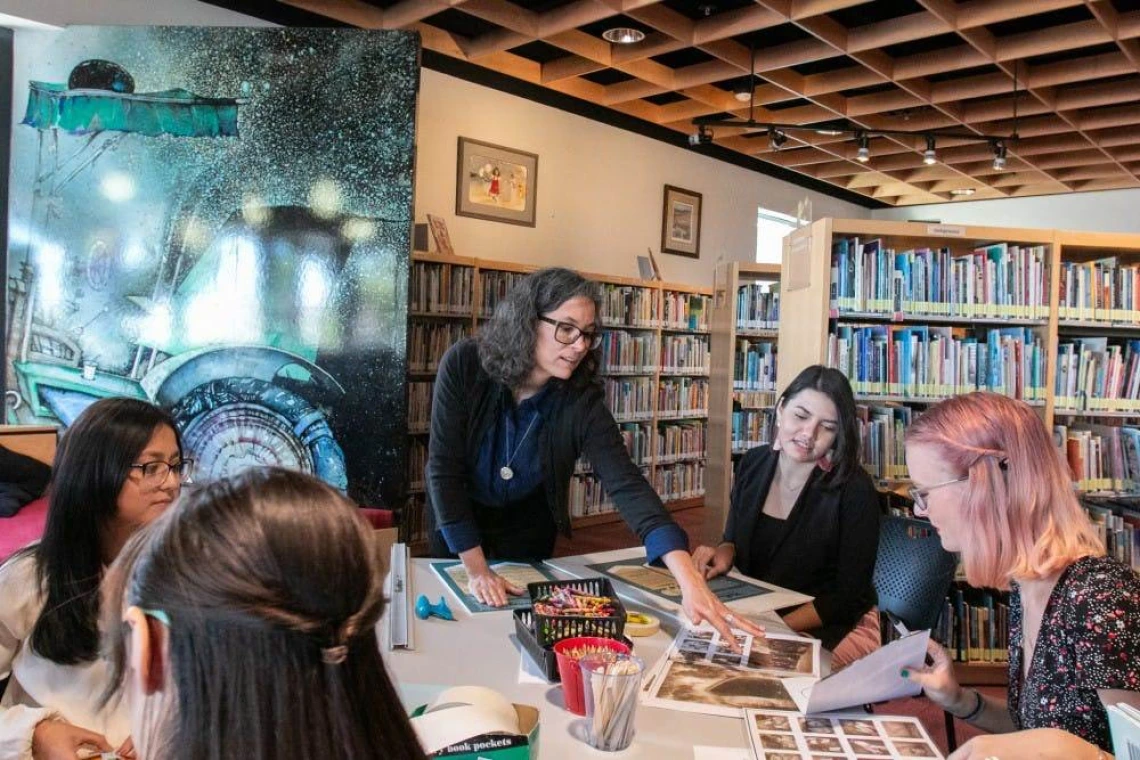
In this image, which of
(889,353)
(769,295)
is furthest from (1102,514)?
(769,295)

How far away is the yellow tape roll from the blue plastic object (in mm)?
366

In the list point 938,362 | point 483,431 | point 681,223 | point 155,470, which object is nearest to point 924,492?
point 483,431

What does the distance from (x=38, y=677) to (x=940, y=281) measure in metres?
3.49

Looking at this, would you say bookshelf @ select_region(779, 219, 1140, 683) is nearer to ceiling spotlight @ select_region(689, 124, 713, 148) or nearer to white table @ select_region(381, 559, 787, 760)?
white table @ select_region(381, 559, 787, 760)

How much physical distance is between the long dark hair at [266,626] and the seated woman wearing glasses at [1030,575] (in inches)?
36.8

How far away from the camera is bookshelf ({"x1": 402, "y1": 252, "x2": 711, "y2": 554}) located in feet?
17.7

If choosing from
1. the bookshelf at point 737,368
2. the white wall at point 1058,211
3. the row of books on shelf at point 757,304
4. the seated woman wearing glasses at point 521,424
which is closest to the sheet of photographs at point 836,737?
the seated woman wearing glasses at point 521,424

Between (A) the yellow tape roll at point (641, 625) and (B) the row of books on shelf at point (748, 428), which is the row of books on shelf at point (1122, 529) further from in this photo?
(A) the yellow tape roll at point (641, 625)

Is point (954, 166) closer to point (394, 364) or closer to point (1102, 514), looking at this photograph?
point (1102, 514)

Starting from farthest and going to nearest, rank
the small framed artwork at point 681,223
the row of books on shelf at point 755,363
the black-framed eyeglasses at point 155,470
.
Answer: the small framed artwork at point 681,223 < the row of books on shelf at point 755,363 < the black-framed eyeglasses at point 155,470

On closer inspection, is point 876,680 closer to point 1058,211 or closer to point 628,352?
point 628,352

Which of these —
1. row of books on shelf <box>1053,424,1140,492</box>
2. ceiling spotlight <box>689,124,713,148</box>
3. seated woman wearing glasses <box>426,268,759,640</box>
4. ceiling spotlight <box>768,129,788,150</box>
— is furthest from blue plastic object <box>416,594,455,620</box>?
ceiling spotlight <box>768,129,788,150</box>

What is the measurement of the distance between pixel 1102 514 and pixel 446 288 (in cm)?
385

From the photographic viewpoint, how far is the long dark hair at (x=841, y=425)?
235 cm
